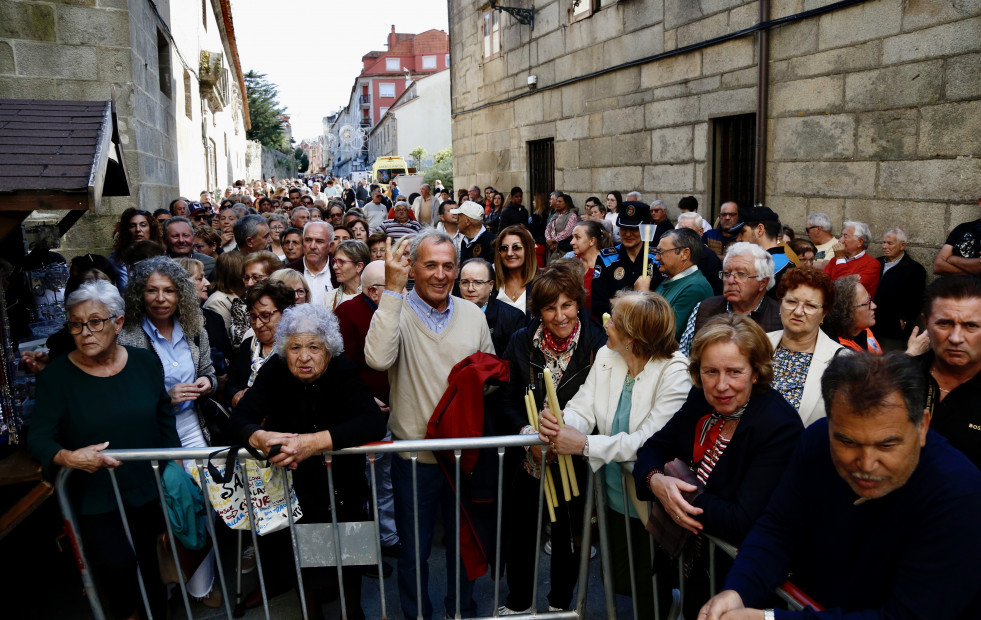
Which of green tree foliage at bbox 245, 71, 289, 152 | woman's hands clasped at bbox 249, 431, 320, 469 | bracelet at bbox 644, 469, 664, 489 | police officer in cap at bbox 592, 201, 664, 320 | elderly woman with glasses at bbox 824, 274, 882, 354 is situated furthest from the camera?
green tree foliage at bbox 245, 71, 289, 152

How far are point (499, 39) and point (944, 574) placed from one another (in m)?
14.7

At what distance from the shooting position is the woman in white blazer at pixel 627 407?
3.03 meters

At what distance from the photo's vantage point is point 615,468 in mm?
3156

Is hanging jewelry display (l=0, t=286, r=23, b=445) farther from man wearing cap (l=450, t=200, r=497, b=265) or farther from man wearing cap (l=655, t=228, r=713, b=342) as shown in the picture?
man wearing cap (l=450, t=200, r=497, b=265)

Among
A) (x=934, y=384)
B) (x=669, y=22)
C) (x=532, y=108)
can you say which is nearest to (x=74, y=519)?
(x=934, y=384)

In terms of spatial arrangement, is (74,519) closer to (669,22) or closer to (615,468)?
(615,468)

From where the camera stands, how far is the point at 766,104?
26.1 feet

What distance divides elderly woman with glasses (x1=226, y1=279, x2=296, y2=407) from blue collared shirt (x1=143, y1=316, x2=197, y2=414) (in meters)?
0.24

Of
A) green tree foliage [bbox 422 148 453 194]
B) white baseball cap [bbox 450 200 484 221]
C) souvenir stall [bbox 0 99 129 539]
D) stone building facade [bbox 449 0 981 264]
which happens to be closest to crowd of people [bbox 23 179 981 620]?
souvenir stall [bbox 0 99 129 539]

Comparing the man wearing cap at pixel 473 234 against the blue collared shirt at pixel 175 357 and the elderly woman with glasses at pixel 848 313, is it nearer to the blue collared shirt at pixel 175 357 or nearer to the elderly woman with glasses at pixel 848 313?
the blue collared shirt at pixel 175 357

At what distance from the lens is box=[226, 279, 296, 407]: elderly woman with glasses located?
4035mm

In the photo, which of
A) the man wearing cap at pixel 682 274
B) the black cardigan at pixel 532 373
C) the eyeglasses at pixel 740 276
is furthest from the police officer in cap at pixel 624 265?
the black cardigan at pixel 532 373

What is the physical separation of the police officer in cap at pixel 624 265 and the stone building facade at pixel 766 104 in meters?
2.40

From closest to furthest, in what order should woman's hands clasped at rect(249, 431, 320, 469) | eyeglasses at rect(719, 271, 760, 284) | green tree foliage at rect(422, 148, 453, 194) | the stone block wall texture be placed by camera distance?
woman's hands clasped at rect(249, 431, 320, 469), eyeglasses at rect(719, 271, 760, 284), the stone block wall texture, green tree foliage at rect(422, 148, 453, 194)
